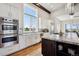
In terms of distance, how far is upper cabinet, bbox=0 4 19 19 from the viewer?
9.39ft

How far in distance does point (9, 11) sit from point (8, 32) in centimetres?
74

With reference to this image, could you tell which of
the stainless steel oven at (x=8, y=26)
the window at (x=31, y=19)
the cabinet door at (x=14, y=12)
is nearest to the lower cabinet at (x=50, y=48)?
the stainless steel oven at (x=8, y=26)

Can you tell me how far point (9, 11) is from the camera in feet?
10.3

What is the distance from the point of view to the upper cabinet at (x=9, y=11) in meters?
2.86

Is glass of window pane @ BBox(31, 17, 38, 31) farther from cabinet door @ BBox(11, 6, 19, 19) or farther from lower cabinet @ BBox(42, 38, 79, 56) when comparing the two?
lower cabinet @ BBox(42, 38, 79, 56)

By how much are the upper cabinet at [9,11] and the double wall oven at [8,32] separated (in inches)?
6.1

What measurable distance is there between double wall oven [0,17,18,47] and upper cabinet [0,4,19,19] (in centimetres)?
15

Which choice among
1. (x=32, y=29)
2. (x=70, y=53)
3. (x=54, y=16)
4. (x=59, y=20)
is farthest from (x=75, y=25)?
(x=32, y=29)

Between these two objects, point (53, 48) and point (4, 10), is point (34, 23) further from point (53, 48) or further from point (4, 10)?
point (53, 48)

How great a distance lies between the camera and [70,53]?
2.09 metres

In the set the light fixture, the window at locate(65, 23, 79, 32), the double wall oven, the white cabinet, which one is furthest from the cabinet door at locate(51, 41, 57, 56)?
the white cabinet

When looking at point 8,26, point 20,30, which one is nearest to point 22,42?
point 20,30

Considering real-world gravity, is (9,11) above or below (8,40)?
above

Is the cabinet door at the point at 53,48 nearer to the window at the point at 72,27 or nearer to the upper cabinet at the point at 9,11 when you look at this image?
the window at the point at 72,27
